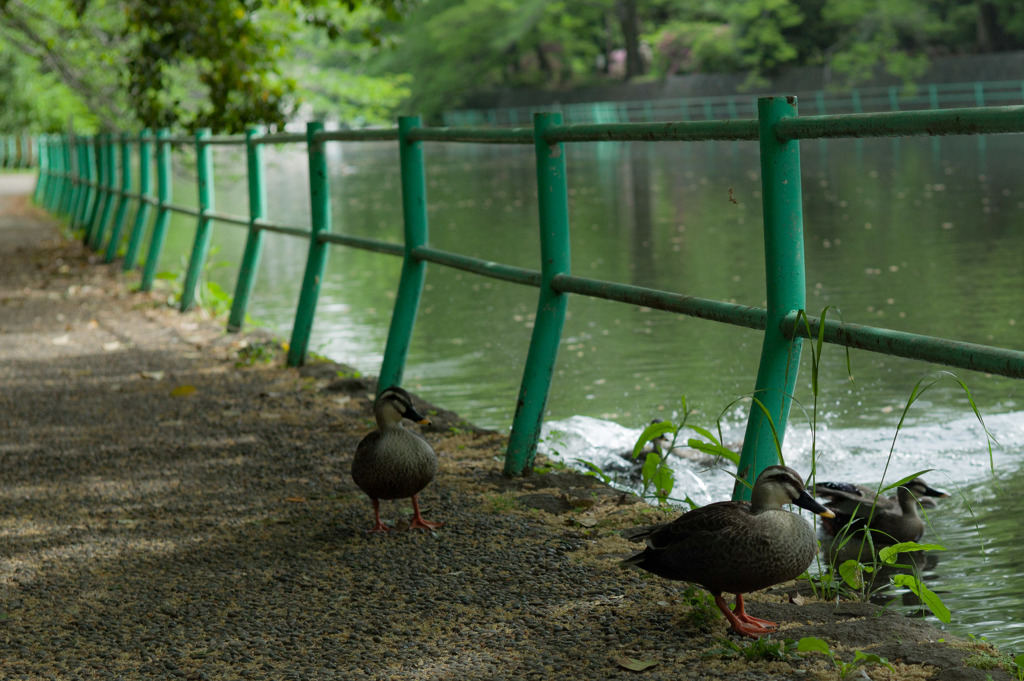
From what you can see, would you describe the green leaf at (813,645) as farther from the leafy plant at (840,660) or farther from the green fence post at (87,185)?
the green fence post at (87,185)

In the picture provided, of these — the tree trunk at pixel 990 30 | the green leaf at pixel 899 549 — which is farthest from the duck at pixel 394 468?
the tree trunk at pixel 990 30

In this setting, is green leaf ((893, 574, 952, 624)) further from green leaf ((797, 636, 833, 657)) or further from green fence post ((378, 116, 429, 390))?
green fence post ((378, 116, 429, 390))

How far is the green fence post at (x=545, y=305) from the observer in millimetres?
3998

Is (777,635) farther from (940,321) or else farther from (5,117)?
(5,117)

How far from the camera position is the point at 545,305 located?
4.08m

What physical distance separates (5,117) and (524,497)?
4915 cm

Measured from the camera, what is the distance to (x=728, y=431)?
216 inches

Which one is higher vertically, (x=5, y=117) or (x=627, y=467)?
(x=5, y=117)

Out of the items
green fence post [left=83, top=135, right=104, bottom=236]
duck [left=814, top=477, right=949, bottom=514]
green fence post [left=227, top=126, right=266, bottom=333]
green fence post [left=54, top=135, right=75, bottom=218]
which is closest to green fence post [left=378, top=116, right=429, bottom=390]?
duck [left=814, top=477, right=949, bottom=514]

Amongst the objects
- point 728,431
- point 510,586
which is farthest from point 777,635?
point 728,431

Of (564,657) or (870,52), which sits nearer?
(564,657)

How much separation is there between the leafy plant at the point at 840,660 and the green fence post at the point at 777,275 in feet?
2.05

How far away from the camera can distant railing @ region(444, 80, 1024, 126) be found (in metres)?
32.8

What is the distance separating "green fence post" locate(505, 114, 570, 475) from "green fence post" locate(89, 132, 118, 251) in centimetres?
989
